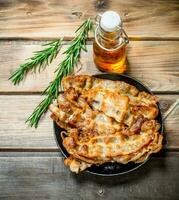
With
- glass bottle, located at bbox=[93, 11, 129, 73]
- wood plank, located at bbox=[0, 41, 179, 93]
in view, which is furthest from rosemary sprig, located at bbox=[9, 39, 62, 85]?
glass bottle, located at bbox=[93, 11, 129, 73]

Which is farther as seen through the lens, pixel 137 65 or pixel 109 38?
pixel 137 65

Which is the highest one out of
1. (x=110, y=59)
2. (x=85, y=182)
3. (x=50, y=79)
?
(x=110, y=59)

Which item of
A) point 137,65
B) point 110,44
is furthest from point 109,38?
point 137,65

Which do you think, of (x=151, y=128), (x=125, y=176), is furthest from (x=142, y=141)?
(x=125, y=176)

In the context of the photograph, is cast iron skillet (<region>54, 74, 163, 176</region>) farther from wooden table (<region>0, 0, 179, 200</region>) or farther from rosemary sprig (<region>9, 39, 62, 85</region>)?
rosemary sprig (<region>9, 39, 62, 85</region>)

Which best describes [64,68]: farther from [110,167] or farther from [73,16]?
[110,167]
